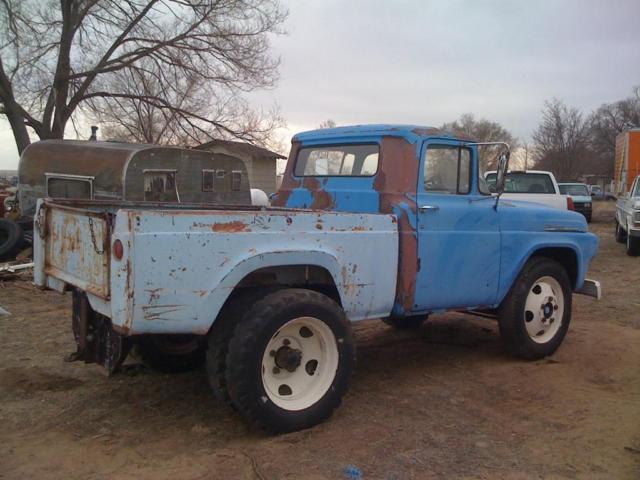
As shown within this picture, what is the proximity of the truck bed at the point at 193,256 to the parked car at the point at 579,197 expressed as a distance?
2124 cm

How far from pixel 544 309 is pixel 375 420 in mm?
2308

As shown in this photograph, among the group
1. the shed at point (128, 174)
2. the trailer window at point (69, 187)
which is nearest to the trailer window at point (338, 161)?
the shed at point (128, 174)

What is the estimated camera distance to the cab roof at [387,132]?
15.6 feet

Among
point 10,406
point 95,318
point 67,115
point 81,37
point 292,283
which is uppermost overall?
point 81,37

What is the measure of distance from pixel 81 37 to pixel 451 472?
19.7 meters

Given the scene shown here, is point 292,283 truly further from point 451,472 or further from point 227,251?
point 451,472

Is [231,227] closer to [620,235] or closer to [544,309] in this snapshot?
[544,309]

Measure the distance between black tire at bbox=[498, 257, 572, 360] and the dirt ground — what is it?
0.13 m

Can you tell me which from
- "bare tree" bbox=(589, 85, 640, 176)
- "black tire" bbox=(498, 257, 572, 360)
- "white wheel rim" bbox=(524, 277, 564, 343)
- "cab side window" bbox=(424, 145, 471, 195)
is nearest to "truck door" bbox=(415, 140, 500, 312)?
"cab side window" bbox=(424, 145, 471, 195)

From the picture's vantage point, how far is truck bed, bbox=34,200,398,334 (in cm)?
330

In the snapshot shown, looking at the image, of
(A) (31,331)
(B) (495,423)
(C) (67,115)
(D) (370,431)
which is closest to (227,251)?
(D) (370,431)

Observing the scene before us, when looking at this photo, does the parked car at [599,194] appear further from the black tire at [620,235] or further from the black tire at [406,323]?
the black tire at [406,323]

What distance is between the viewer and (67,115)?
19828 millimetres

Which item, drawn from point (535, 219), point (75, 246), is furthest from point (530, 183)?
point (75, 246)
